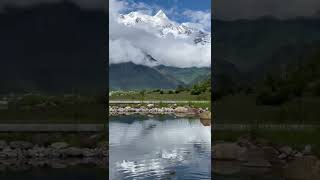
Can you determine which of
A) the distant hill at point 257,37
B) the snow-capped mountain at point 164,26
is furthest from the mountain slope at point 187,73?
the distant hill at point 257,37

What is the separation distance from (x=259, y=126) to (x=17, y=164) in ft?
13.6

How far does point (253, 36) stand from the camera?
368 inches

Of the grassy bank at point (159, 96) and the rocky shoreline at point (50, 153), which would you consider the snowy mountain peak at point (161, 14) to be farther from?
the rocky shoreline at point (50, 153)

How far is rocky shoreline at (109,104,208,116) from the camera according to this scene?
76.3 ft

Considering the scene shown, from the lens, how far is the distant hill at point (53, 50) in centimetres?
952

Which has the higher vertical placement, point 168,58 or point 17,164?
point 168,58

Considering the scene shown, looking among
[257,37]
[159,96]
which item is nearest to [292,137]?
[257,37]

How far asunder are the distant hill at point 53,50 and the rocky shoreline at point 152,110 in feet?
43.0

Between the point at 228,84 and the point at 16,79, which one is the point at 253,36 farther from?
the point at 16,79

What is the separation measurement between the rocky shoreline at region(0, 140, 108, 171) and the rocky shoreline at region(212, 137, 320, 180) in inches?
80.5

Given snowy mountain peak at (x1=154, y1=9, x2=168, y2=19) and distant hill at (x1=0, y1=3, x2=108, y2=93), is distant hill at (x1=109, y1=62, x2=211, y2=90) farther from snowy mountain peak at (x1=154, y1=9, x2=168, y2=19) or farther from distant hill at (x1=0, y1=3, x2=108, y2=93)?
distant hill at (x1=0, y1=3, x2=108, y2=93)

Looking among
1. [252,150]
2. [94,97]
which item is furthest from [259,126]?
[94,97]

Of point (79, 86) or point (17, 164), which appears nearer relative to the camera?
point (17, 164)

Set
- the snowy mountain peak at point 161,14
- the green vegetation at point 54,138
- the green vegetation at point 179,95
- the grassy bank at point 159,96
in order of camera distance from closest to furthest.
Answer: the green vegetation at point 54,138
the green vegetation at point 179,95
the grassy bank at point 159,96
the snowy mountain peak at point 161,14
